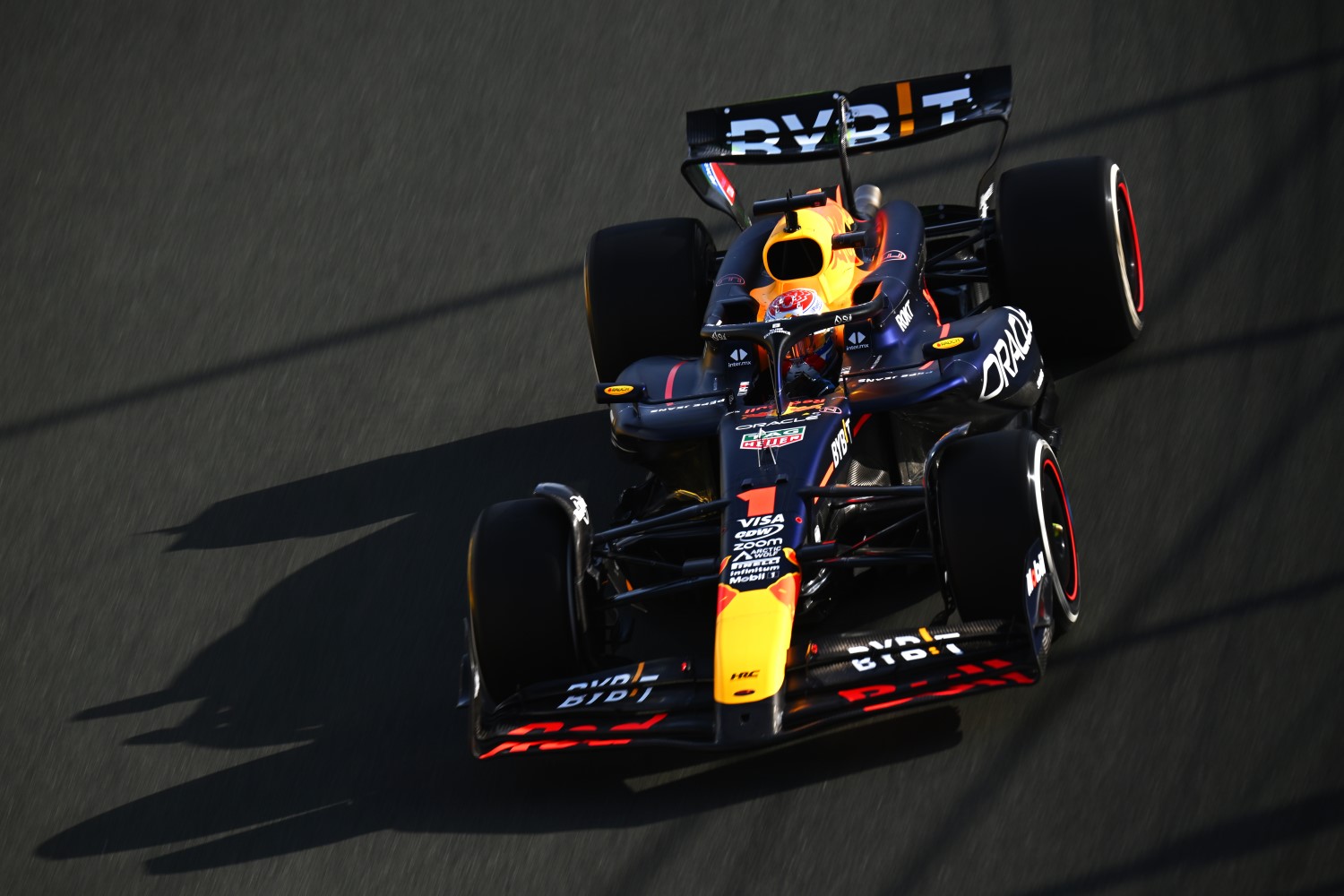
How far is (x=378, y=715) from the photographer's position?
7.32m

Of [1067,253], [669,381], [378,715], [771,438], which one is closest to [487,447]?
[669,381]

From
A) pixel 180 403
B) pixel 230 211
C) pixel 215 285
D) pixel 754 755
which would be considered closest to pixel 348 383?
pixel 180 403

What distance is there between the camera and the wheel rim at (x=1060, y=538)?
640 centimetres

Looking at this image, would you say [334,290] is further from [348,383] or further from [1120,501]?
[1120,501]

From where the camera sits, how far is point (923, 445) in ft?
23.6

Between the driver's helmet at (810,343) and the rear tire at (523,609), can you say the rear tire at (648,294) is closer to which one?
the driver's helmet at (810,343)

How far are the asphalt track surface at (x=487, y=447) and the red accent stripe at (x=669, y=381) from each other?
1.29 metres

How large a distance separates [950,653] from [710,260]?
11.1ft

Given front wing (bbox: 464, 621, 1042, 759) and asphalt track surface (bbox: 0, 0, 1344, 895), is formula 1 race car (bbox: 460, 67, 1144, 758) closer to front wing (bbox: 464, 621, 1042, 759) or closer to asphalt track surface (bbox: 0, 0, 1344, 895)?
front wing (bbox: 464, 621, 1042, 759)

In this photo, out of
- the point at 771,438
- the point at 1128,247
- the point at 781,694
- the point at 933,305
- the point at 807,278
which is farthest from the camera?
the point at 1128,247

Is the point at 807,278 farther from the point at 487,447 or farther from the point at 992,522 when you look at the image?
the point at 487,447

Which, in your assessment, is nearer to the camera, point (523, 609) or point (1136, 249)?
point (523, 609)

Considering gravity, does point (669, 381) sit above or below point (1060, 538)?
above

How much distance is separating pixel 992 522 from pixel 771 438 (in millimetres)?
1036
